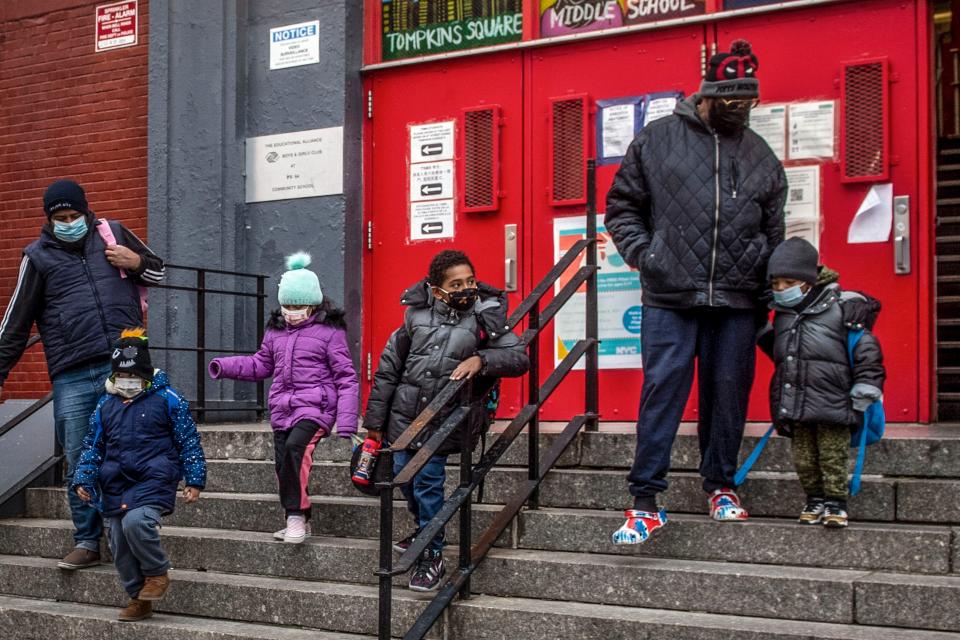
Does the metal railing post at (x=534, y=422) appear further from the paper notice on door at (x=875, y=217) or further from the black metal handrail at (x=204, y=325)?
the black metal handrail at (x=204, y=325)

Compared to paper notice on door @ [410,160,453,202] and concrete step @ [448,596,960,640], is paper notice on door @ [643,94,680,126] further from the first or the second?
concrete step @ [448,596,960,640]

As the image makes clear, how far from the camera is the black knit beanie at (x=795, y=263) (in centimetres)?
487

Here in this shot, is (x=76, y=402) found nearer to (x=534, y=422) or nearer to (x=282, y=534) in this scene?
(x=282, y=534)

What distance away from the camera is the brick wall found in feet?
28.1

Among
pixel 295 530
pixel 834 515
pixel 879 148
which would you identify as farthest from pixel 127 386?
pixel 879 148

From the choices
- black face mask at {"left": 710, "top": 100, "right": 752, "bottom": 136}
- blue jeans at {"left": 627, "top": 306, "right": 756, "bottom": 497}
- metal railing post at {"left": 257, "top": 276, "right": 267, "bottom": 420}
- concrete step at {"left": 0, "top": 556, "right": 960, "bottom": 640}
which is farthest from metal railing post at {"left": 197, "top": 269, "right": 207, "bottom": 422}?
black face mask at {"left": 710, "top": 100, "right": 752, "bottom": 136}

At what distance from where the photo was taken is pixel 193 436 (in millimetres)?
5629

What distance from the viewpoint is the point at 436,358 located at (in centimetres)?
518

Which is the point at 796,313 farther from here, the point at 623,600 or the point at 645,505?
the point at 623,600

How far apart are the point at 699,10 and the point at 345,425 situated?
3275 millimetres

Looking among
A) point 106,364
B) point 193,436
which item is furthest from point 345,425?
point 106,364

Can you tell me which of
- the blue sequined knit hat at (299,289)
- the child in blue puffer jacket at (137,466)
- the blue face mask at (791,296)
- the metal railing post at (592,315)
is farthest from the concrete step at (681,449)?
the child in blue puffer jacket at (137,466)

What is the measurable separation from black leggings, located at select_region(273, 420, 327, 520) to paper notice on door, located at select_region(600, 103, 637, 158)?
8.53 feet

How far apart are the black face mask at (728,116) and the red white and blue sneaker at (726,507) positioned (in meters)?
1.50
